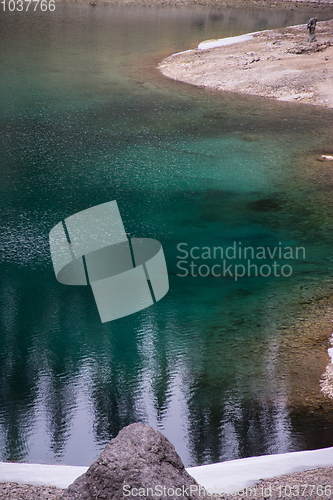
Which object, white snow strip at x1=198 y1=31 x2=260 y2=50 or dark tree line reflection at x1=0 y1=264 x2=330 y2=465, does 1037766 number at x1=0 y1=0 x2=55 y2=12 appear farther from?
dark tree line reflection at x1=0 y1=264 x2=330 y2=465

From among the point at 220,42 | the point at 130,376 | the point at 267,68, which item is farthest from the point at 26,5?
the point at 130,376

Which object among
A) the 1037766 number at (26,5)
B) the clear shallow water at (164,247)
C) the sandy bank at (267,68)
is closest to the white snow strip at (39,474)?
the clear shallow water at (164,247)

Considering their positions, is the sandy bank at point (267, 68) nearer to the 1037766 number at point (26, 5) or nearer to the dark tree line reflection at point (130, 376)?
the dark tree line reflection at point (130, 376)

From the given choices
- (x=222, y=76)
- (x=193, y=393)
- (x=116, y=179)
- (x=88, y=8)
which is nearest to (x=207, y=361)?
(x=193, y=393)

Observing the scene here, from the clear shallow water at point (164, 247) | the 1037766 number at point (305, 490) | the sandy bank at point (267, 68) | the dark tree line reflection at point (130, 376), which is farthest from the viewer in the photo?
the sandy bank at point (267, 68)

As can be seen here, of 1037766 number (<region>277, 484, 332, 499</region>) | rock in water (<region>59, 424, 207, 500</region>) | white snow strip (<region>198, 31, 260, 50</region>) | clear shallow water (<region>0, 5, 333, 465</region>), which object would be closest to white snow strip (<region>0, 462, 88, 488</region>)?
clear shallow water (<region>0, 5, 333, 465</region>)

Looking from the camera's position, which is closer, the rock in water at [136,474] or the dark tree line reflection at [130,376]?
the rock in water at [136,474]

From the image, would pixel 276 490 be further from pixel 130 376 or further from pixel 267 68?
pixel 267 68
